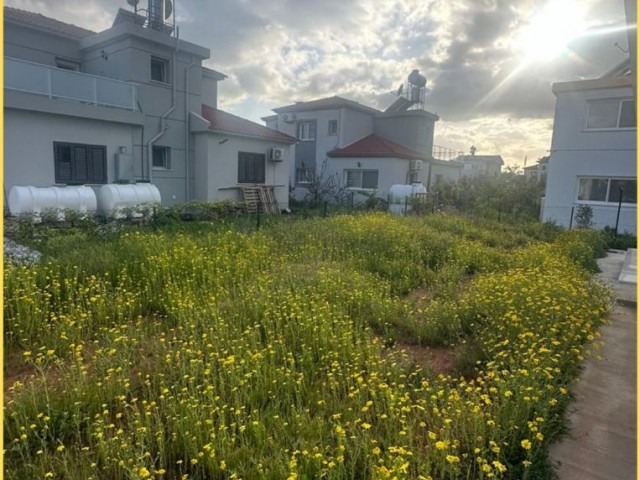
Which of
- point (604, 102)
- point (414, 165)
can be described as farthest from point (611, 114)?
point (414, 165)

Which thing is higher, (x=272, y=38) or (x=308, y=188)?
(x=272, y=38)

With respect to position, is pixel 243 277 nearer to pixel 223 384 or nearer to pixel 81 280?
pixel 81 280

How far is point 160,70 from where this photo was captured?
634 inches

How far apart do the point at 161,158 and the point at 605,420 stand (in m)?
16.2

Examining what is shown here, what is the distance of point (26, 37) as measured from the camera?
48.1 ft

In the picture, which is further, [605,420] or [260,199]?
[260,199]

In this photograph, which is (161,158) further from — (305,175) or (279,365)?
(279,365)

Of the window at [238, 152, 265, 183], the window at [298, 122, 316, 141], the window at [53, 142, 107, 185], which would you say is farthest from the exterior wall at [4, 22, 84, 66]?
the window at [298, 122, 316, 141]

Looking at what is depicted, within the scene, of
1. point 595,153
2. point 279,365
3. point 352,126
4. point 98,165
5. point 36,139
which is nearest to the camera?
point 279,365

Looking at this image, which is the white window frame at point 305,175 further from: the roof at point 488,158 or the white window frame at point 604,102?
the roof at point 488,158

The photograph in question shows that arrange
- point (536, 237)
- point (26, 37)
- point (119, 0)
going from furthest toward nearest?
point (119, 0)
point (26, 37)
point (536, 237)

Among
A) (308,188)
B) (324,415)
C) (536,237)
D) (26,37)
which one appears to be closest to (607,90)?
(536,237)

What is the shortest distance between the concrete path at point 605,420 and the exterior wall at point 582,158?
A: 12712mm

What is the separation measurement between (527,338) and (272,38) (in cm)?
771
